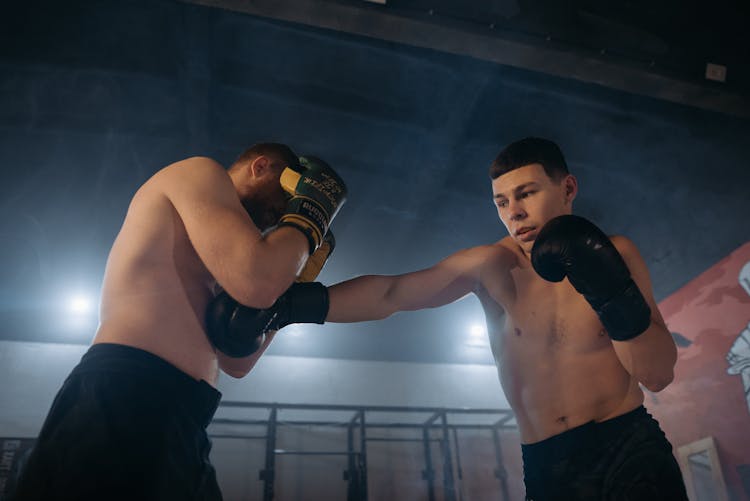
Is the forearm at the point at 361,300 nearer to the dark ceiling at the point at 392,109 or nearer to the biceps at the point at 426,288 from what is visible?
the biceps at the point at 426,288

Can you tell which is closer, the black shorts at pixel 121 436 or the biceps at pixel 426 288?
the black shorts at pixel 121 436

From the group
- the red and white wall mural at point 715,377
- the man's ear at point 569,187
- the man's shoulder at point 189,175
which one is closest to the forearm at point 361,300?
the man's shoulder at point 189,175

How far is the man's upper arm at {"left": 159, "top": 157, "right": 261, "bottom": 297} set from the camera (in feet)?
4.17

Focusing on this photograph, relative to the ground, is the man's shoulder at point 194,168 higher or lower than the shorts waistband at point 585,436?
higher

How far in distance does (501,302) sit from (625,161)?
3281 mm

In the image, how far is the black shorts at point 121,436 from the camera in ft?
3.22

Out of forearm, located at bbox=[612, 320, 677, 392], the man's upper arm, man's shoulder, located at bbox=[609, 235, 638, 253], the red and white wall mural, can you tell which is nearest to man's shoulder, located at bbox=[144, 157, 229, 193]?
the man's upper arm

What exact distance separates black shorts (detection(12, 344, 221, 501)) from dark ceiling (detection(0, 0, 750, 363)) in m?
2.44

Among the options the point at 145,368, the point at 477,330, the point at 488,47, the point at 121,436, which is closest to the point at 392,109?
the point at 488,47

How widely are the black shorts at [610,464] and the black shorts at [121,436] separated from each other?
1076 millimetres

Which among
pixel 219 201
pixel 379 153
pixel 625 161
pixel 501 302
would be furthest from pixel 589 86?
pixel 219 201

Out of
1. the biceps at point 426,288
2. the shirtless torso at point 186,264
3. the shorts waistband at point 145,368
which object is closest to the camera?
the shorts waistband at point 145,368

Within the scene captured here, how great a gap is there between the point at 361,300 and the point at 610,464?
987 mm

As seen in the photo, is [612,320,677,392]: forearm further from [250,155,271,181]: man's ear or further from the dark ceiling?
the dark ceiling
